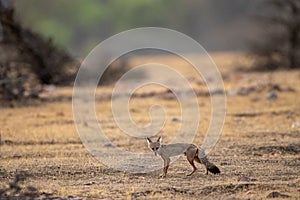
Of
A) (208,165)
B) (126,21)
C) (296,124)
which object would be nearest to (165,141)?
(296,124)

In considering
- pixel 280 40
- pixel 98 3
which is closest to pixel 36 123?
pixel 280 40

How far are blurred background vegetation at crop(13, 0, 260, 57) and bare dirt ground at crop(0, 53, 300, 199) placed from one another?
31408mm

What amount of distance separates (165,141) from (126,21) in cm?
3976

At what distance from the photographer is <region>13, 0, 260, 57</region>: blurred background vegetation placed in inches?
1988

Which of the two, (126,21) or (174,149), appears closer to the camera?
(174,149)

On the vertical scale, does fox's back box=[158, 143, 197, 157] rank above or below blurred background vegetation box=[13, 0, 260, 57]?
below

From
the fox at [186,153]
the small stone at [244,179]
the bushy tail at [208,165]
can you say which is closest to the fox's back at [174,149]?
the fox at [186,153]

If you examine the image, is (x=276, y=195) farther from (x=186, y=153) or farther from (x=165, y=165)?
(x=165, y=165)

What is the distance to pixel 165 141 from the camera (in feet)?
38.8

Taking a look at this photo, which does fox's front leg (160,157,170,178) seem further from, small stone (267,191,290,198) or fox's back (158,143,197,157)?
small stone (267,191,290,198)

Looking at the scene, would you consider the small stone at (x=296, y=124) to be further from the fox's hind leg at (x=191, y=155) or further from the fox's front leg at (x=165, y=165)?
the fox's front leg at (x=165, y=165)

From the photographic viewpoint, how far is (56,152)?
11156 mm

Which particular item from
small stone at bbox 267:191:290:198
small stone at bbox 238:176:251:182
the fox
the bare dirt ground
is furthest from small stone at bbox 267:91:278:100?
small stone at bbox 267:191:290:198

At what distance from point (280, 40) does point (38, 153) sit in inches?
600
